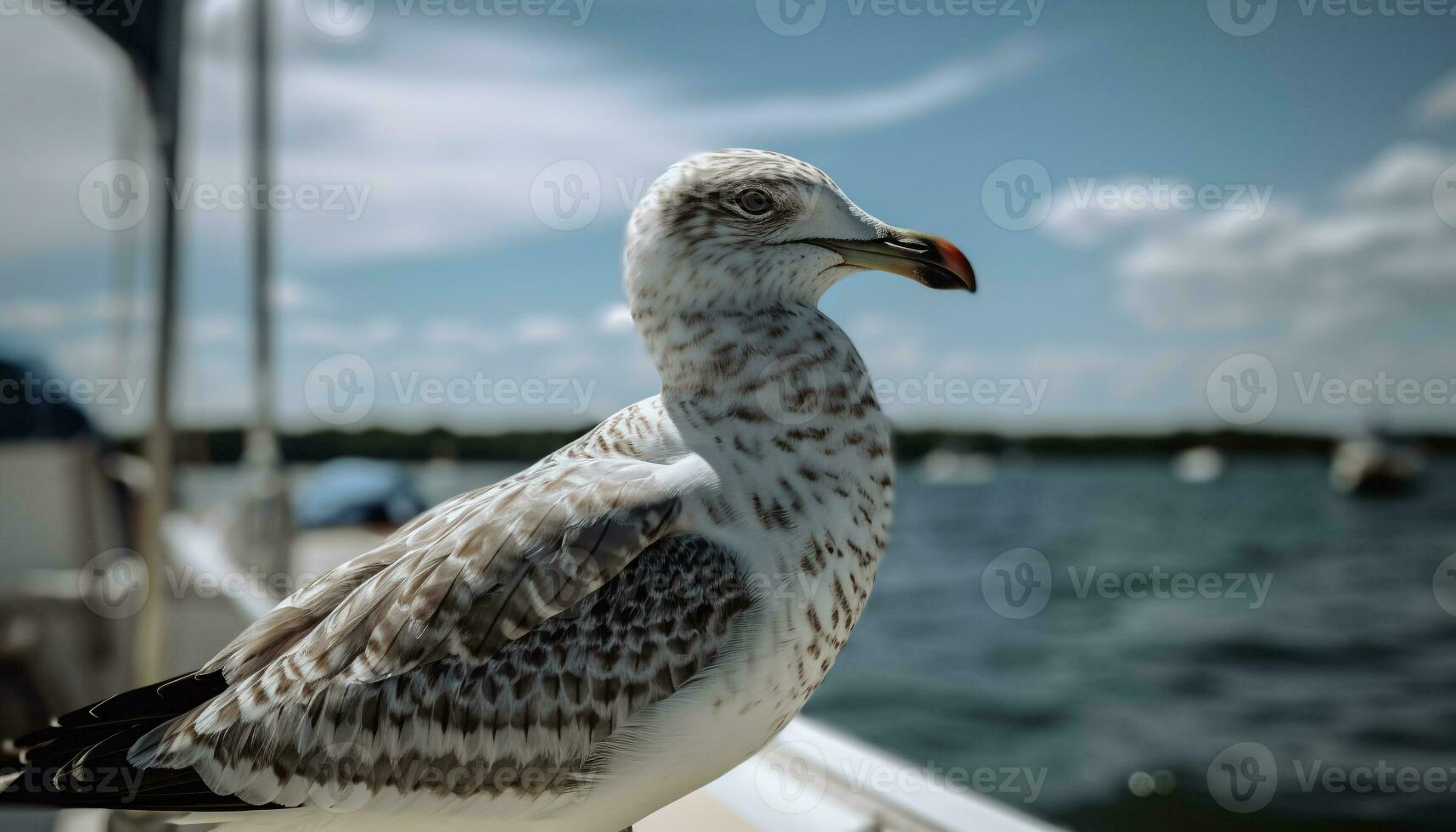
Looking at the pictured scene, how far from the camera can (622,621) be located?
118 cm

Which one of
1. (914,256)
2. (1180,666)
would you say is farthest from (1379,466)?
(914,256)

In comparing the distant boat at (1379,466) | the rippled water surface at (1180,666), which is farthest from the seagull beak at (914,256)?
the distant boat at (1379,466)

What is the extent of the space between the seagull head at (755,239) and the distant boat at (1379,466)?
1617 inches

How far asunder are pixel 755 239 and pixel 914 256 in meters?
0.24

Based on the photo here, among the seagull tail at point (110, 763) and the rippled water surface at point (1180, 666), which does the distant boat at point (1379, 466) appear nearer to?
the rippled water surface at point (1180, 666)

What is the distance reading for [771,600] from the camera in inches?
45.8

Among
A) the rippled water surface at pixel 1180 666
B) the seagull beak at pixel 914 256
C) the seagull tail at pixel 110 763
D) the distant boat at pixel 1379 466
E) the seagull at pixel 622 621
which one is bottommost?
the rippled water surface at pixel 1180 666

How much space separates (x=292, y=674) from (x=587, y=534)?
0.45 m

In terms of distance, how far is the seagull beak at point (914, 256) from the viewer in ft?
4.30

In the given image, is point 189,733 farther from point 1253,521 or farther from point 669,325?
point 1253,521

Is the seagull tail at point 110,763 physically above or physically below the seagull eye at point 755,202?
below

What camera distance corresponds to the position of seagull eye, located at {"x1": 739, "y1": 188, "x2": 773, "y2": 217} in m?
1.30

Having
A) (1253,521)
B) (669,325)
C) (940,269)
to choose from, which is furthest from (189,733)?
(1253,521)

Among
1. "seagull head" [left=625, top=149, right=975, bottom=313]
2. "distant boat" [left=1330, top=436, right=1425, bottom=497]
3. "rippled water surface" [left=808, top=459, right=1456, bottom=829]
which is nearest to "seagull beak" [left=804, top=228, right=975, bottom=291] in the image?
"seagull head" [left=625, top=149, right=975, bottom=313]
